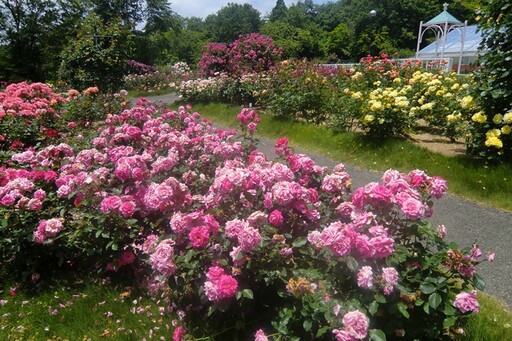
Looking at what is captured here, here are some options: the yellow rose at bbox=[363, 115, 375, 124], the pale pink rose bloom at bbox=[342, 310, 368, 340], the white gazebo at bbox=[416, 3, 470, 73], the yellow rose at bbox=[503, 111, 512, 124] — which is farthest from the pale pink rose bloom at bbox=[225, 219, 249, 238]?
the white gazebo at bbox=[416, 3, 470, 73]

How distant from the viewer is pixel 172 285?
198 centimetres

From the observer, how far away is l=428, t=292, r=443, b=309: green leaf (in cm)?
155

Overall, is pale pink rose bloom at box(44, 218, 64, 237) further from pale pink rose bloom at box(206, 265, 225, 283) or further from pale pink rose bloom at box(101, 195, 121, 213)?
pale pink rose bloom at box(206, 265, 225, 283)

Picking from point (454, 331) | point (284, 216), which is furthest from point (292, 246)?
point (454, 331)

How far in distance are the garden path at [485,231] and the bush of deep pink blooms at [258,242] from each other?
3.17 feet

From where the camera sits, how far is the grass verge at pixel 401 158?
412cm

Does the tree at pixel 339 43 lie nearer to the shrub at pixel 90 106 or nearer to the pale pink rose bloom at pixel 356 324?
the shrub at pixel 90 106

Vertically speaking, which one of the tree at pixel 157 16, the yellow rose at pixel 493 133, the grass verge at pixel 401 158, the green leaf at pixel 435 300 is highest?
the tree at pixel 157 16

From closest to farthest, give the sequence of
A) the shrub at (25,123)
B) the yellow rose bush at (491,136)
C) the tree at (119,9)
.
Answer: the yellow rose bush at (491,136)
the shrub at (25,123)
the tree at (119,9)

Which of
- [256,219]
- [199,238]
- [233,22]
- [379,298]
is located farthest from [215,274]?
[233,22]

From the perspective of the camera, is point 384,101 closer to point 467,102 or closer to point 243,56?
point 467,102

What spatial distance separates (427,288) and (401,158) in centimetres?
398

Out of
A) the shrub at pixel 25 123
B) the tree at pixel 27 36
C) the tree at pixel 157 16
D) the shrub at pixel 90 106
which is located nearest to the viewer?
the shrub at pixel 25 123

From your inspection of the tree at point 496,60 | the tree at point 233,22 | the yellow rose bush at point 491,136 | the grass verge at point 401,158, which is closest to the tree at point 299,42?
the tree at point 233,22
